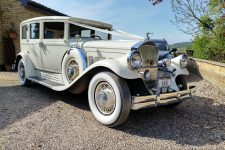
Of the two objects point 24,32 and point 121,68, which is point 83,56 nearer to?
point 121,68

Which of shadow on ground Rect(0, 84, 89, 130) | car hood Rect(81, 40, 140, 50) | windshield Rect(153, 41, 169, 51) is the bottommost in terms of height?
shadow on ground Rect(0, 84, 89, 130)

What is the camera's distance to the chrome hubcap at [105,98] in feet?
12.1

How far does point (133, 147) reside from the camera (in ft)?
10.3

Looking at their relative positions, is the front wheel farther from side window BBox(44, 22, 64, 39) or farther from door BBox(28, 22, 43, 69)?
door BBox(28, 22, 43, 69)

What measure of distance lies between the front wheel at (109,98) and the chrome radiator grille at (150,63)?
1.64ft

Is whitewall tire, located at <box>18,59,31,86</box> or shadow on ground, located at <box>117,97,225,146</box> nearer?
shadow on ground, located at <box>117,97,225,146</box>

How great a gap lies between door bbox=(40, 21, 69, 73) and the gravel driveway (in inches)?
28.1

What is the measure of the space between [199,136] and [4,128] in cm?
279

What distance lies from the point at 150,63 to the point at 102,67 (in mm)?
784

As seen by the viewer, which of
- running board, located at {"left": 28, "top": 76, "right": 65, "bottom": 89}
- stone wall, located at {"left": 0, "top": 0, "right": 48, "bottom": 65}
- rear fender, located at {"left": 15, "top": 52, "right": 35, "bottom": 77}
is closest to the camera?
running board, located at {"left": 28, "top": 76, "right": 65, "bottom": 89}

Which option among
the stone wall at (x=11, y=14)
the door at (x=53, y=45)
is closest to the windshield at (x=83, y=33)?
the door at (x=53, y=45)

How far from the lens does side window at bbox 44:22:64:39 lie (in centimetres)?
522

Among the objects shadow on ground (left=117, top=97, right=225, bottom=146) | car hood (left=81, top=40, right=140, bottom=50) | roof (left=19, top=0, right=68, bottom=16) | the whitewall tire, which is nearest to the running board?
the whitewall tire

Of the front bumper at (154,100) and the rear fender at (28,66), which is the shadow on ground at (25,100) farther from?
the front bumper at (154,100)
